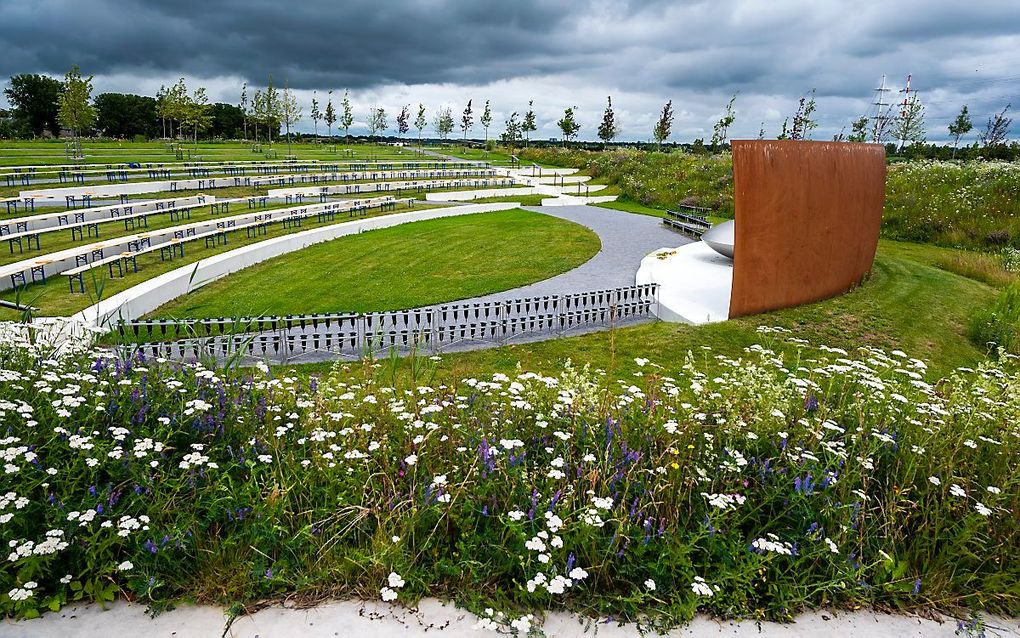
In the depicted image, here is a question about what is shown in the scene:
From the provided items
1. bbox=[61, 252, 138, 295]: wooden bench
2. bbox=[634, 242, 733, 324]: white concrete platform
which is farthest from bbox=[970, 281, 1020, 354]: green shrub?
bbox=[61, 252, 138, 295]: wooden bench

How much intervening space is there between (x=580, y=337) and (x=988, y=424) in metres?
7.48

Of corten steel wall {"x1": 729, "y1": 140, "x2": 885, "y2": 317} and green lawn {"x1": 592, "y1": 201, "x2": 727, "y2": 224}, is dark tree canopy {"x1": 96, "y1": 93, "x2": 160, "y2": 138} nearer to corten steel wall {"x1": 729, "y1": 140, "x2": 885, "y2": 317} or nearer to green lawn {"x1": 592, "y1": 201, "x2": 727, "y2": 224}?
green lawn {"x1": 592, "y1": 201, "x2": 727, "y2": 224}

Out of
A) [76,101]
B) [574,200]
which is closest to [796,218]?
[574,200]

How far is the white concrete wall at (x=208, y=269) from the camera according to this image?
1034 cm

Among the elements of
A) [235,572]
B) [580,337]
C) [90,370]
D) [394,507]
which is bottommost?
[580,337]

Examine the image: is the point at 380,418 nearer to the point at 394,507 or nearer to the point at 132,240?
the point at 394,507

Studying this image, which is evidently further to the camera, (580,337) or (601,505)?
(580,337)

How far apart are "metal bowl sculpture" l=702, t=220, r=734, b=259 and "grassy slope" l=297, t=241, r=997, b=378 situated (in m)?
4.25

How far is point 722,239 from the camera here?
17766mm

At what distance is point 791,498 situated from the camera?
328cm

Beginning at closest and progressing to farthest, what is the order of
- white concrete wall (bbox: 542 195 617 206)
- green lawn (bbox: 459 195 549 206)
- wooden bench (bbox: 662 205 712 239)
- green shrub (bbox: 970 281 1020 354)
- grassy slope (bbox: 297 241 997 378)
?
grassy slope (bbox: 297 241 997 378)
green shrub (bbox: 970 281 1020 354)
wooden bench (bbox: 662 205 712 239)
green lawn (bbox: 459 195 549 206)
white concrete wall (bbox: 542 195 617 206)

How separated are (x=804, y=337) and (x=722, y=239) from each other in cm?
738

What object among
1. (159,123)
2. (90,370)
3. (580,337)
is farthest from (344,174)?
(159,123)

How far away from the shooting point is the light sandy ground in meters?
2.76
